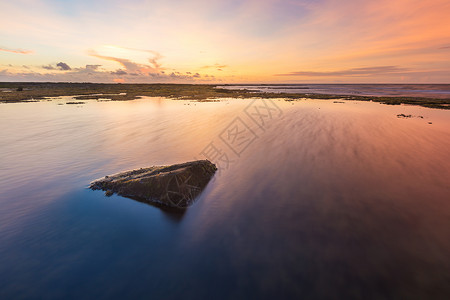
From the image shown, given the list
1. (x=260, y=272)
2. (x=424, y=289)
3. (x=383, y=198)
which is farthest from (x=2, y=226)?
(x=383, y=198)

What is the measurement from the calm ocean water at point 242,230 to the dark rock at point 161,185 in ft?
1.43

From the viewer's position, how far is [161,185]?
8844mm

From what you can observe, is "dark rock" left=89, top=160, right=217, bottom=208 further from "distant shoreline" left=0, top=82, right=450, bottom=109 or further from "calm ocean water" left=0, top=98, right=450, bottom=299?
"distant shoreline" left=0, top=82, right=450, bottom=109

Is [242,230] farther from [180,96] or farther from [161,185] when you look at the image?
[180,96]

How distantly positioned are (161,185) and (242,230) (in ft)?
13.0

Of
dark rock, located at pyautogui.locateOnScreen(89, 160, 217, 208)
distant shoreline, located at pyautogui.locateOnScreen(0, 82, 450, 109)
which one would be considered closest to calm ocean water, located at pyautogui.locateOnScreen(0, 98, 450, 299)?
dark rock, located at pyautogui.locateOnScreen(89, 160, 217, 208)

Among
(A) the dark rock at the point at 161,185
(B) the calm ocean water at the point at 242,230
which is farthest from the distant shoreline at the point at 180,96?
(A) the dark rock at the point at 161,185

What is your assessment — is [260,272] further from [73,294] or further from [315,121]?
[315,121]

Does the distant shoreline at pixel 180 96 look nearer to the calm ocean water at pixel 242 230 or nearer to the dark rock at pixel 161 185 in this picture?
the calm ocean water at pixel 242 230

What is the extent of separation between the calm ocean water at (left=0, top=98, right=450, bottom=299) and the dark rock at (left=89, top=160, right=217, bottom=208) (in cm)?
44

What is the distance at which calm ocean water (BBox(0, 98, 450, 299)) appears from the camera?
5188mm

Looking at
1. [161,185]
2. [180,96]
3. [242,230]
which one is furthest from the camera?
[180,96]

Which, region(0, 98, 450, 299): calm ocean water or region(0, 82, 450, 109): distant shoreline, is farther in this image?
region(0, 82, 450, 109): distant shoreline

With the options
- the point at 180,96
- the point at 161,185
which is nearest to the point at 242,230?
the point at 161,185
